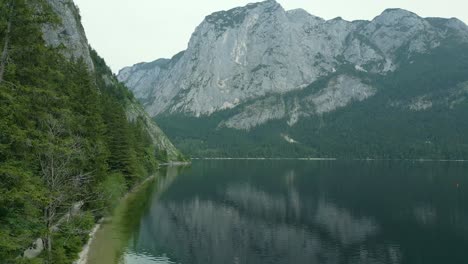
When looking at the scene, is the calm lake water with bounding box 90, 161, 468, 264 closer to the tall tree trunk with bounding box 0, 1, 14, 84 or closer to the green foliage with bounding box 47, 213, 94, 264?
the green foliage with bounding box 47, 213, 94, 264

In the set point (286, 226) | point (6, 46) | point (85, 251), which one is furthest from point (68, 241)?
point (286, 226)

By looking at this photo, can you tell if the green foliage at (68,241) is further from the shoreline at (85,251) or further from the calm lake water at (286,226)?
the calm lake water at (286,226)

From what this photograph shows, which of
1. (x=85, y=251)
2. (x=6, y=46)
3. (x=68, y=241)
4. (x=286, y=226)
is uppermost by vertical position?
(x=6, y=46)

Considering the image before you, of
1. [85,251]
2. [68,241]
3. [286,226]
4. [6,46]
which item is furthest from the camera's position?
[286,226]

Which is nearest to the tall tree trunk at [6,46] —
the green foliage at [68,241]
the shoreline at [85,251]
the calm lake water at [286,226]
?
the green foliage at [68,241]

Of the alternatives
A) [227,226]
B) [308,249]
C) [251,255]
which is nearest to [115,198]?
[227,226]

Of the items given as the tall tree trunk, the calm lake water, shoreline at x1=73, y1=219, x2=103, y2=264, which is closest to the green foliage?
shoreline at x1=73, y1=219, x2=103, y2=264

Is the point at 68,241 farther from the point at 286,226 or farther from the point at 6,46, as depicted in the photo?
the point at 286,226

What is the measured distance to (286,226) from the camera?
7469cm

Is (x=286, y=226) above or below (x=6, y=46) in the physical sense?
below

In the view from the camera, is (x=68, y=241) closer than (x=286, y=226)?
Yes

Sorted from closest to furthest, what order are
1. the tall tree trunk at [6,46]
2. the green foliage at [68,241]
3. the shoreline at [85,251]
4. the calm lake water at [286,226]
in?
the tall tree trunk at [6,46], the green foliage at [68,241], the shoreline at [85,251], the calm lake water at [286,226]

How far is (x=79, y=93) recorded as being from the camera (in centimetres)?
6209

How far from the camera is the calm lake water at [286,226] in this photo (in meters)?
55.1
